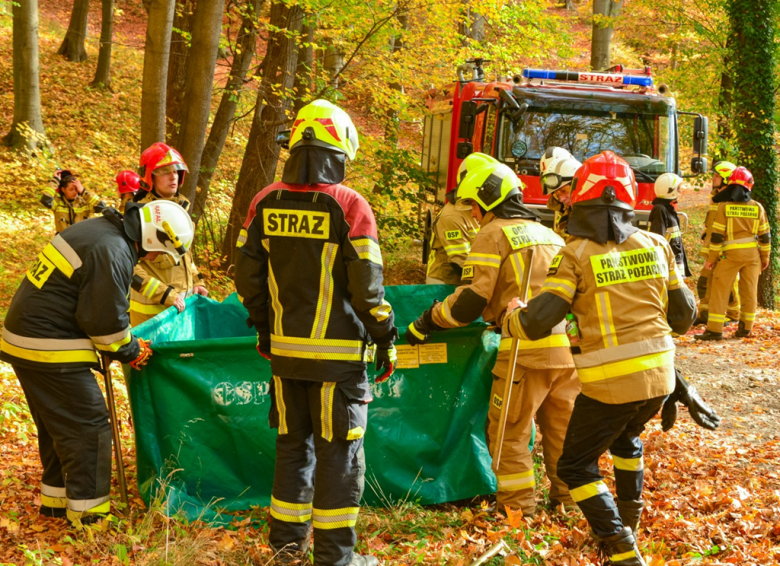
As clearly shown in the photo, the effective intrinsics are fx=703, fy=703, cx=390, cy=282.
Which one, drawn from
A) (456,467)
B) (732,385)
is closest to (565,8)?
(732,385)

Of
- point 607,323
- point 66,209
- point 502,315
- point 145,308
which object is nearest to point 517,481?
point 502,315

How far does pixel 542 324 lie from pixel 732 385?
4800 mm

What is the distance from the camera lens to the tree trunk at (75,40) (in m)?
20.6

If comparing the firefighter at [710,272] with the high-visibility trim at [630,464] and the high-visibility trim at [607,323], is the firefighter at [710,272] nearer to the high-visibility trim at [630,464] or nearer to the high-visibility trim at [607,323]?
the high-visibility trim at [630,464]

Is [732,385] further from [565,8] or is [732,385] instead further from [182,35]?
[565,8]

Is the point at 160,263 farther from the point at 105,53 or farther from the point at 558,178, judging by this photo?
the point at 105,53

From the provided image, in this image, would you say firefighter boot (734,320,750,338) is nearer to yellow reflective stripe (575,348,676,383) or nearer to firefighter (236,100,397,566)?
yellow reflective stripe (575,348,676,383)

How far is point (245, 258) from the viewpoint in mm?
3727

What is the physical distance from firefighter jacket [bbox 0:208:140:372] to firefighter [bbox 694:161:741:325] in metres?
8.03

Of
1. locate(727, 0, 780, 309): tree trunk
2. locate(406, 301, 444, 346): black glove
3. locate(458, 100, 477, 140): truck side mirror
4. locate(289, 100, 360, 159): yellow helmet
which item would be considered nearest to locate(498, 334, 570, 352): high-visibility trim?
locate(406, 301, 444, 346): black glove

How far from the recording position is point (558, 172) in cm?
612

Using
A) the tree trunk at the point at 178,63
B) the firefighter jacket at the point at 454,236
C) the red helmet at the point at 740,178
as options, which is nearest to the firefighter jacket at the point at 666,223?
the red helmet at the point at 740,178

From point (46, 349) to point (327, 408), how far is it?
5.36ft

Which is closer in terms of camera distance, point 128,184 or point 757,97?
point 128,184
